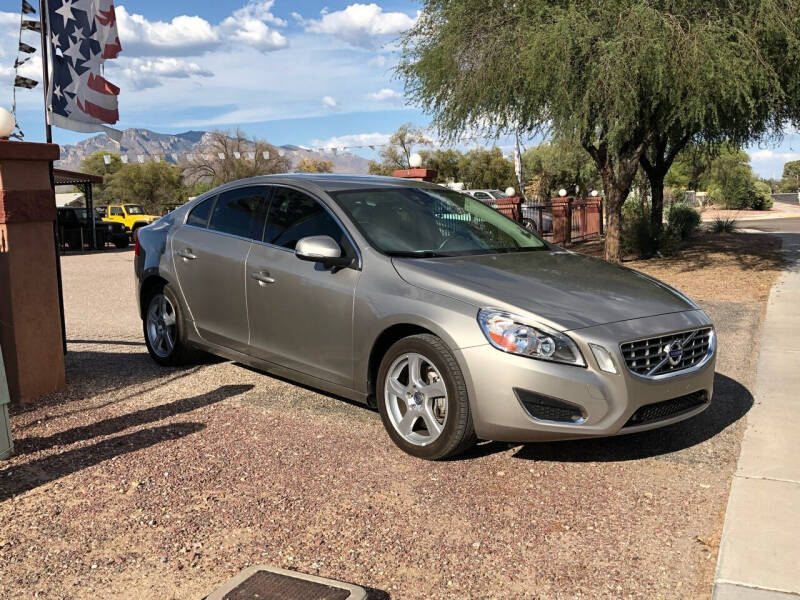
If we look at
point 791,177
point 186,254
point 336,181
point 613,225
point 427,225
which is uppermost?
point 791,177

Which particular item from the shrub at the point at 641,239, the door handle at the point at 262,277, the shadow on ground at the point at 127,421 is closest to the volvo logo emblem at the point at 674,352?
the door handle at the point at 262,277

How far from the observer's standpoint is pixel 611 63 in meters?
12.2

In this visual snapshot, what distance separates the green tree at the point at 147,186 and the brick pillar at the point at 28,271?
6959 centimetres

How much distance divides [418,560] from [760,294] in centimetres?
Result: 979

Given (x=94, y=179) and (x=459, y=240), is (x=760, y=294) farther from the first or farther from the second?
(x=94, y=179)

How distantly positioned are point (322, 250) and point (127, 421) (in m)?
1.84

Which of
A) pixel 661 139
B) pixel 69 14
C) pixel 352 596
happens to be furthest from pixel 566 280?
pixel 661 139

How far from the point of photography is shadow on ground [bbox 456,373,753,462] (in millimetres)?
4785

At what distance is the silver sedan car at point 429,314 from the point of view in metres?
4.25

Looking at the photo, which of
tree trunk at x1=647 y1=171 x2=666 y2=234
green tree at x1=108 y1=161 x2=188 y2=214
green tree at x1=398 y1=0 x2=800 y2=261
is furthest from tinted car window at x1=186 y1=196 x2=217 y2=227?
green tree at x1=108 y1=161 x2=188 y2=214

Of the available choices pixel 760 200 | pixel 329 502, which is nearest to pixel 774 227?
pixel 760 200

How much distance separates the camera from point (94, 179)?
27250 millimetres

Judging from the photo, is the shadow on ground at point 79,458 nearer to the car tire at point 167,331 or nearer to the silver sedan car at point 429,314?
the silver sedan car at point 429,314

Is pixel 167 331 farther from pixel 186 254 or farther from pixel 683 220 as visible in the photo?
pixel 683 220
